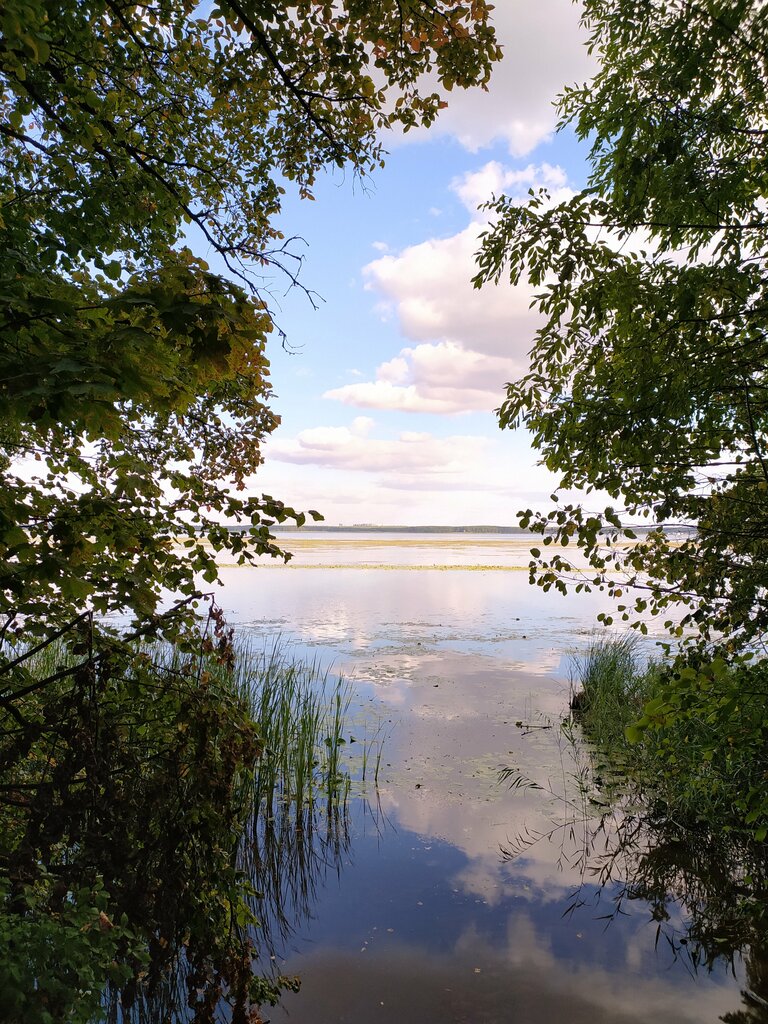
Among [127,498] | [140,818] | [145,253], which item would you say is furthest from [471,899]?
[145,253]

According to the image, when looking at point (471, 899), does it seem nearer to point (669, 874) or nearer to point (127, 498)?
point (669, 874)

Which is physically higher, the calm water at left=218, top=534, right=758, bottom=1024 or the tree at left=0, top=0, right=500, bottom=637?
the tree at left=0, top=0, right=500, bottom=637

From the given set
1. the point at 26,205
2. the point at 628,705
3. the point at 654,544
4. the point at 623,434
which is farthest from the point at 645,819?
the point at 26,205

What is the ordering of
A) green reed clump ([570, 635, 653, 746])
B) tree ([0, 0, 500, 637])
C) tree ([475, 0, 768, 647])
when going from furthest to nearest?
green reed clump ([570, 635, 653, 746]), tree ([475, 0, 768, 647]), tree ([0, 0, 500, 637])

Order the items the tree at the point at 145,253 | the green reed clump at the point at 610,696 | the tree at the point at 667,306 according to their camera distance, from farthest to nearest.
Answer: the green reed clump at the point at 610,696, the tree at the point at 667,306, the tree at the point at 145,253

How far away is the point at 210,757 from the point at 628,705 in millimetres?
7590

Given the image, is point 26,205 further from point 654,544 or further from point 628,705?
point 628,705

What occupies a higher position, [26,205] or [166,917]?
[26,205]

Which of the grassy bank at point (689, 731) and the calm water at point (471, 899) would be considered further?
the calm water at point (471, 899)

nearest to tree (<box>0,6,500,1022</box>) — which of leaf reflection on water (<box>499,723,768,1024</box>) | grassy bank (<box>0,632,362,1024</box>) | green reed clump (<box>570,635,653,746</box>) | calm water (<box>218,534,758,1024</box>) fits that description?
grassy bank (<box>0,632,362,1024</box>)

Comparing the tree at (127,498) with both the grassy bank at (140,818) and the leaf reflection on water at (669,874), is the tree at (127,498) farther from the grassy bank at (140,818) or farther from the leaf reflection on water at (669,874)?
the leaf reflection on water at (669,874)

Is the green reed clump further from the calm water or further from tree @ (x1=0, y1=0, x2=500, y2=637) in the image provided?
tree @ (x1=0, y1=0, x2=500, y2=637)

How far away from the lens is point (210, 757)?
3.03 metres

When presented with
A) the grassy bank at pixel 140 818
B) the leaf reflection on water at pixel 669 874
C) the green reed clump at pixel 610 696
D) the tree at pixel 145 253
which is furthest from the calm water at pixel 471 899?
the tree at pixel 145 253
